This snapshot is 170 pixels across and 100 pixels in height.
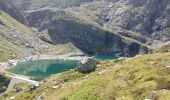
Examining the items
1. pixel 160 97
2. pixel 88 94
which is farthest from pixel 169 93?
pixel 88 94

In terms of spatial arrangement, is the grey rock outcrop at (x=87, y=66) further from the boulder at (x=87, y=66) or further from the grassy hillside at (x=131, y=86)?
the grassy hillside at (x=131, y=86)

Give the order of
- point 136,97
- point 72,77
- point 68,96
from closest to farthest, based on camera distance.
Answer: point 136,97 → point 68,96 → point 72,77

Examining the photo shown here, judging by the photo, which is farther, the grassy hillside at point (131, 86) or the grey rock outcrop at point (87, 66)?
the grey rock outcrop at point (87, 66)

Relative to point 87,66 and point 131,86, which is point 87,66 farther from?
point 131,86

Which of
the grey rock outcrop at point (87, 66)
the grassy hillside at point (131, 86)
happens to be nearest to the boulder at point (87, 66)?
the grey rock outcrop at point (87, 66)

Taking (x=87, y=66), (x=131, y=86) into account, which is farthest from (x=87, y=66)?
(x=131, y=86)

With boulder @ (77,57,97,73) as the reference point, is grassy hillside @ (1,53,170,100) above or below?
above

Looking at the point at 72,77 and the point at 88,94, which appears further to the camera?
the point at 72,77

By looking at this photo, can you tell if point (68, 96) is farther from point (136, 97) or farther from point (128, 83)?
point (136, 97)

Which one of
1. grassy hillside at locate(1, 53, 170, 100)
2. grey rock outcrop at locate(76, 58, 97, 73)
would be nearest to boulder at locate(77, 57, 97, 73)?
grey rock outcrop at locate(76, 58, 97, 73)

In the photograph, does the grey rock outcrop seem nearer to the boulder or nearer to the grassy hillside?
Answer: the boulder

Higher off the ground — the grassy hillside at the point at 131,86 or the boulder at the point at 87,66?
the grassy hillside at the point at 131,86
